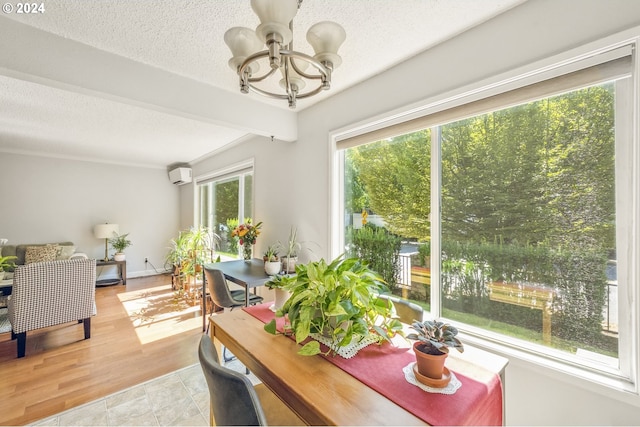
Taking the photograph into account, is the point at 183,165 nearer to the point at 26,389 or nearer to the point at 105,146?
the point at 105,146

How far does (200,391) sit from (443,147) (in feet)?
8.05

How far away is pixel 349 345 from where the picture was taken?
1.08 metres

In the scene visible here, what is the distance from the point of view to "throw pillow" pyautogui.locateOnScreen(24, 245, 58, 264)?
409cm

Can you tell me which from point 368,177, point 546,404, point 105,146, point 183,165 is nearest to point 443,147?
point 368,177

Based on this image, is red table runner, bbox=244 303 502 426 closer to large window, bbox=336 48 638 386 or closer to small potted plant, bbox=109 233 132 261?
large window, bbox=336 48 638 386

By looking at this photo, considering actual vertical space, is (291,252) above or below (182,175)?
below

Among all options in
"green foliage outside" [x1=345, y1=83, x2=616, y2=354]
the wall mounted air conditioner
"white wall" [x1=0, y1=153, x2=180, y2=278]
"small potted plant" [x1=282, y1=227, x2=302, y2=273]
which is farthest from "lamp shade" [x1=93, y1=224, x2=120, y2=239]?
"green foliage outside" [x1=345, y1=83, x2=616, y2=354]

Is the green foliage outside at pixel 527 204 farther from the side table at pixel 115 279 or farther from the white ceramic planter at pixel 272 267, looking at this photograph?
the side table at pixel 115 279

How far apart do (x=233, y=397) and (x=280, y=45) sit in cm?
115

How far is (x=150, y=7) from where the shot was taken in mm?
1434

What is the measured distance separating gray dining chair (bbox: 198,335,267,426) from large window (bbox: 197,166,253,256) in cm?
292

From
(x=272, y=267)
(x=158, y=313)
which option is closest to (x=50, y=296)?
(x=158, y=313)

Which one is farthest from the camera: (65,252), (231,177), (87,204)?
(87,204)

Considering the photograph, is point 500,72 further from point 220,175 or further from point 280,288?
point 220,175
